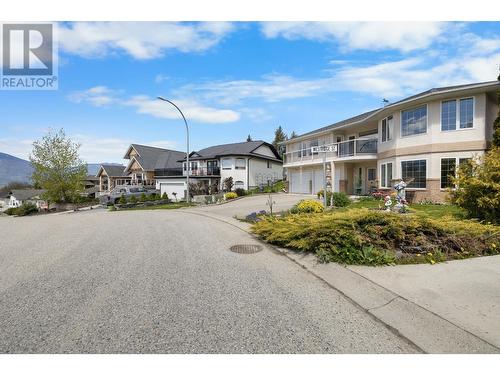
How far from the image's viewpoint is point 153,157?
155ft

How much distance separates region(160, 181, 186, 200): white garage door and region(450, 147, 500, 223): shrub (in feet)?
90.5

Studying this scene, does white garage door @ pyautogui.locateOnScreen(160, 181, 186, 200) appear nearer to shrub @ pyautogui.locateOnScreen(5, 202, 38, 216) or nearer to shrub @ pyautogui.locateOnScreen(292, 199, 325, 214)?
shrub @ pyautogui.locateOnScreen(5, 202, 38, 216)

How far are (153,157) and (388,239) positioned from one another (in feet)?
154

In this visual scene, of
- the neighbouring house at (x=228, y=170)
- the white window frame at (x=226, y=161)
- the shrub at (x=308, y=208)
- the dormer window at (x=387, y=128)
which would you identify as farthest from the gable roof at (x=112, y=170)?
the shrub at (x=308, y=208)

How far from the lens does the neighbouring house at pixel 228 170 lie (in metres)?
33.2

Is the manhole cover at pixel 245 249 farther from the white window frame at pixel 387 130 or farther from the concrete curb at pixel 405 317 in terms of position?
the white window frame at pixel 387 130

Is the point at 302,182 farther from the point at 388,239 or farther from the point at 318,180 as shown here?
the point at 388,239

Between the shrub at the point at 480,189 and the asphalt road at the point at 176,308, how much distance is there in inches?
Result: 261

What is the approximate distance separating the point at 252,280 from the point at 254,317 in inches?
51.1

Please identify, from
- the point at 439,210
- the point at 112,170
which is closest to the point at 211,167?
the point at 439,210

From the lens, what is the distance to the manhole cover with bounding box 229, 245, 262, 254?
6637mm

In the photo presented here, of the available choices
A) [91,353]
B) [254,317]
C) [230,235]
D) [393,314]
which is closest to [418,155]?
[230,235]

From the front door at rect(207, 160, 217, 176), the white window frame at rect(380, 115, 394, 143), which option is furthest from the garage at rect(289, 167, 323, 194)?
the front door at rect(207, 160, 217, 176)

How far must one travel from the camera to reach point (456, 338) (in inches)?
111
